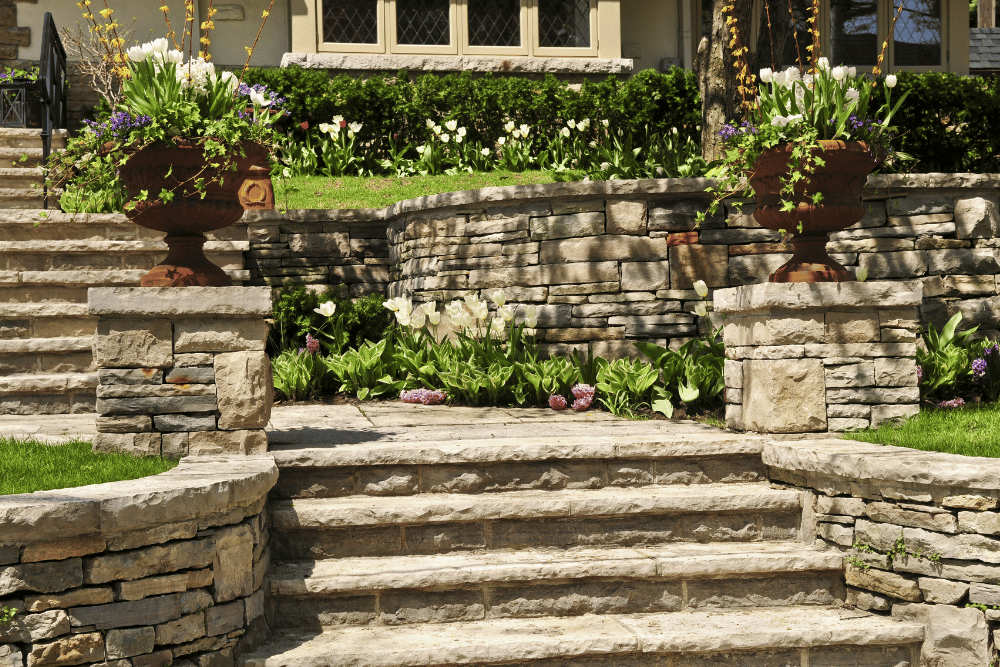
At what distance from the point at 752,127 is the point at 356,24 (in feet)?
24.3

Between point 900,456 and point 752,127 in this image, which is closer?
point 900,456

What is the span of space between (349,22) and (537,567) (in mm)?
8790

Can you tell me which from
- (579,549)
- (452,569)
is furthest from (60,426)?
(579,549)

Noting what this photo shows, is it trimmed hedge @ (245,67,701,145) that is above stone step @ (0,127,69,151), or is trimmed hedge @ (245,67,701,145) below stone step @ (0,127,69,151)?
above

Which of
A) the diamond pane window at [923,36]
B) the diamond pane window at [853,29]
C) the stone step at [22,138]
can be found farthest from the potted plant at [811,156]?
the diamond pane window at [923,36]

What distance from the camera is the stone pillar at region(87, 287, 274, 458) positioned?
370 centimetres

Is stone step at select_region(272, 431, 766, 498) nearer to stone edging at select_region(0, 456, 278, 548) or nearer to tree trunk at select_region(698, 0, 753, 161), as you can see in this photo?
stone edging at select_region(0, 456, 278, 548)

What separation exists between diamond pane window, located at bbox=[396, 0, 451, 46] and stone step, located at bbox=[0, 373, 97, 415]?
22.2 feet

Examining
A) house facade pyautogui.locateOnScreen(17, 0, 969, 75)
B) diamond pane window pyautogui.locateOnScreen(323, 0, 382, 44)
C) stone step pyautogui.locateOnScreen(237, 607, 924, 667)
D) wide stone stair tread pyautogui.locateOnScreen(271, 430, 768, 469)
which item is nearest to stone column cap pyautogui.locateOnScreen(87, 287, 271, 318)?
wide stone stair tread pyautogui.locateOnScreen(271, 430, 768, 469)

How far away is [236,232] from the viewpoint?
724 centimetres

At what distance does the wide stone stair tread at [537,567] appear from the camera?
3430 mm

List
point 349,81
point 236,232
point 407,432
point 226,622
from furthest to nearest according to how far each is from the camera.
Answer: point 349,81 → point 236,232 → point 407,432 → point 226,622

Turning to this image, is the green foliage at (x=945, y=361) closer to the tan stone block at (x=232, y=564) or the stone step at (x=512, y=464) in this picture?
the stone step at (x=512, y=464)

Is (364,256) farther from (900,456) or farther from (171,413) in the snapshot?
(900,456)
